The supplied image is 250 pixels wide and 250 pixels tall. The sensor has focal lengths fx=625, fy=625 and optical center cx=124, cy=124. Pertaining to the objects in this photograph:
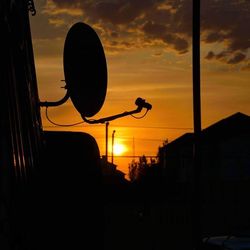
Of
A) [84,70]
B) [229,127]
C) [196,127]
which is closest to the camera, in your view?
[84,70]

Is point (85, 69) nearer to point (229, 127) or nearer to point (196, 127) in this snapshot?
point (196, 127)

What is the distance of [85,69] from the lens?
354cm

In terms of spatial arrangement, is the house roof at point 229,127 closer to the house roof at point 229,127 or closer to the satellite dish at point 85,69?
the house roof at point 229,127

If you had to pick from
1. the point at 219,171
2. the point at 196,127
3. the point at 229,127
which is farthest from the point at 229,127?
the point at 196,127

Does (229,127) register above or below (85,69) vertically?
below

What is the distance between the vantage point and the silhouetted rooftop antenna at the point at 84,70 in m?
3.31

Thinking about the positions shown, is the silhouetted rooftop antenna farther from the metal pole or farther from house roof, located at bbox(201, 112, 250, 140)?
house roof, located at bbox(201, 112, 250, 140)

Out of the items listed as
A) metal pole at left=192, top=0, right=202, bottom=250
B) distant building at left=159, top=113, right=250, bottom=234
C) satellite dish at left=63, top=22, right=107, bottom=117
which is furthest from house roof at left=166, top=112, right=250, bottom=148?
satellite dish at left=63, top=22, right=107, bottom=117

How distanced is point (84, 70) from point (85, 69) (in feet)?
0.09

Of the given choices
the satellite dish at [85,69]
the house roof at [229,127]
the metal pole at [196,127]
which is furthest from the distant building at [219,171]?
the satellite dish at [85,69]

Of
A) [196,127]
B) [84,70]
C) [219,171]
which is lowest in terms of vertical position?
[219,171]

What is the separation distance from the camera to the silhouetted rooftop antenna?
10.9 feet

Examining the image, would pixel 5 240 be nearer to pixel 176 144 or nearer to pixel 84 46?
pixel 84 46

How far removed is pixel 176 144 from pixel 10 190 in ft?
166
